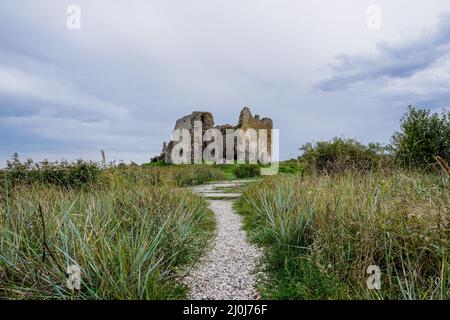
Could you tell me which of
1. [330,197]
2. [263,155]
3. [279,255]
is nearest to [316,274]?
[279,255]

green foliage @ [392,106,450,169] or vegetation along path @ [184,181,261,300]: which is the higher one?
green foliage @ [392,106,450,169]

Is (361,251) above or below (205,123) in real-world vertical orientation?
below

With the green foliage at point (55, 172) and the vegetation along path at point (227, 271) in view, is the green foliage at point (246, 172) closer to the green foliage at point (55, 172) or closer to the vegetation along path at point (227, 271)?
the green foliage at point (55, 172)

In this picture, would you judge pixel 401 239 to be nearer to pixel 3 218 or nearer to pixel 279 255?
pixel 279 255

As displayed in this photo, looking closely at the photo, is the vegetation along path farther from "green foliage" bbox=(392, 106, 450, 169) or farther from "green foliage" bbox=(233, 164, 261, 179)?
"green foliage" bbox=(233, 164, 261, 179)

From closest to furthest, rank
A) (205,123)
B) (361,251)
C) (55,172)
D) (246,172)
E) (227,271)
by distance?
(361,251)
(227,271)
(55,172)
(246,172)
(205,123)

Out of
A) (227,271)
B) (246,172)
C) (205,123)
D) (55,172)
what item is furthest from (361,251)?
(205,123)

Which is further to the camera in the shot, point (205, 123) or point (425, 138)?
point (205, 123)

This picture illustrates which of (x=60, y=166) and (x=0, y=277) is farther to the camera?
(x=60, y=166)

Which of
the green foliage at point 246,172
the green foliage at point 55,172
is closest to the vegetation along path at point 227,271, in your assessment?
the green foliage at point 55,172

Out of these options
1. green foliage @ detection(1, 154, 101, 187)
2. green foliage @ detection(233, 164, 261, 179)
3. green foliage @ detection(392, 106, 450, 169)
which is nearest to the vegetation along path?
green foliage @ detection(1, 154, 101, 187)

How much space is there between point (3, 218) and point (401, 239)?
5120 millimetres

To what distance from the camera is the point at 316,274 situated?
146 inches

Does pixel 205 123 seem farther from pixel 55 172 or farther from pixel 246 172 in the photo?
pixel 55 172
